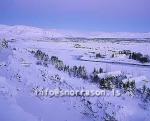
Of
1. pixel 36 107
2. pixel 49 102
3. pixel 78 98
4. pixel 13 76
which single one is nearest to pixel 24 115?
pixel 36 107

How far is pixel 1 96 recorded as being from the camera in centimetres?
1045

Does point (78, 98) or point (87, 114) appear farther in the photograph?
point (78, 98)

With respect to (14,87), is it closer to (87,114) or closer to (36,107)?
(36,107)

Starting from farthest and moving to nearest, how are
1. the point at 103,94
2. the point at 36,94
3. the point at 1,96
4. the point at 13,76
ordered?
1. the point at 13,76
2. the point at 103,94
3. the point at 36,94
4. the point at 1,96

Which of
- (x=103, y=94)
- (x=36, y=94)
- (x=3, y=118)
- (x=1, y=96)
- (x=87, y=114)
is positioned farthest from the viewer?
(x=103, y=94)

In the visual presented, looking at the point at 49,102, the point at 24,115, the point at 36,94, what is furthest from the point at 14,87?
the point at 24,115

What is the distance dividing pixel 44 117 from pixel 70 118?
92cm

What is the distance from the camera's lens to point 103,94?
1342 cm

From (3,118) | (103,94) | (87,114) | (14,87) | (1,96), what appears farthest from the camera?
(103,94)

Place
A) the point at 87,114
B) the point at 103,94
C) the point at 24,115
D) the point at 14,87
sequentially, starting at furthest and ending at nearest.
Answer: the point at 103,94 < the point at 14,87 < the point at 87,114 < the point at 24,115

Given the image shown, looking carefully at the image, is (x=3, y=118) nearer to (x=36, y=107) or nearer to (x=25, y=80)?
(x=36, y=107)

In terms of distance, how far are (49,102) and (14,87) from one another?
241 cm

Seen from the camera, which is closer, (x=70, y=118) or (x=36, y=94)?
(x=70, y=118)

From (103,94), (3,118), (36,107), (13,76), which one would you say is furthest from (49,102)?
(13,76)
